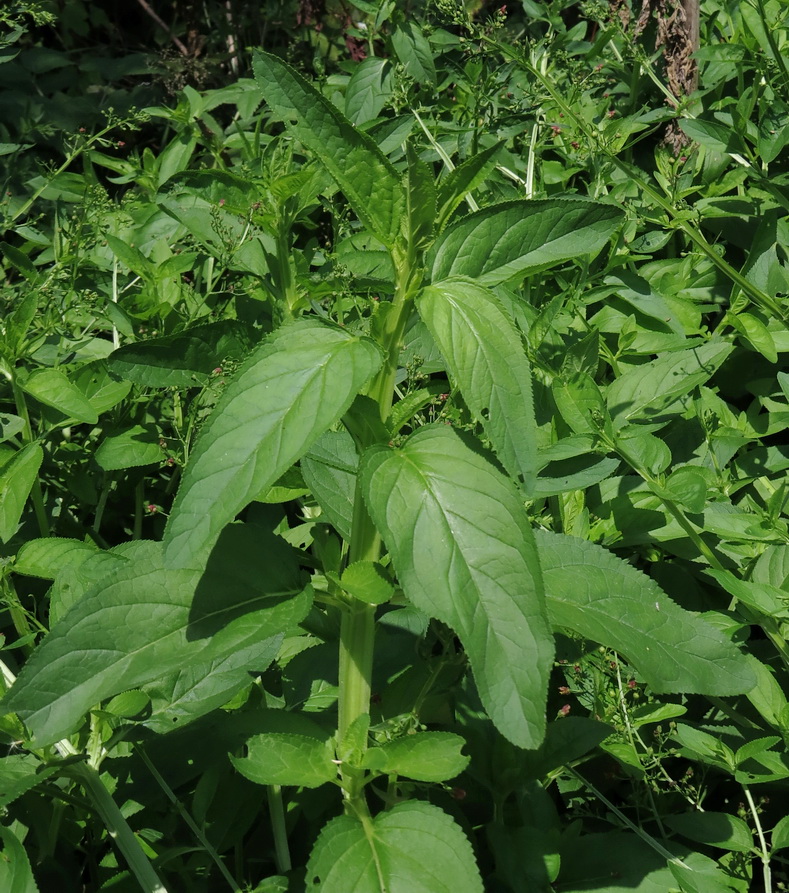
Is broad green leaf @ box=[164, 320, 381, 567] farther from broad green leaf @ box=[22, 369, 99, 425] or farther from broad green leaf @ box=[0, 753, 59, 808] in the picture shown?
broad green leaf @ box=[22, 369, 99, 425]

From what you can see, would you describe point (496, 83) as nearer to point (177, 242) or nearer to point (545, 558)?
point (177, 242)

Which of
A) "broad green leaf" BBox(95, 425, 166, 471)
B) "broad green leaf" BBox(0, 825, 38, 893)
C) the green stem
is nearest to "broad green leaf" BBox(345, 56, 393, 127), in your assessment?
"broad green leaf" BBox(95, 425, 166, 471)

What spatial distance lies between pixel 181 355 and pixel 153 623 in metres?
0.60

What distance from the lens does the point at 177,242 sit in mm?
2572

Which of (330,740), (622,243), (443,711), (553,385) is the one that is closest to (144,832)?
(330,740)

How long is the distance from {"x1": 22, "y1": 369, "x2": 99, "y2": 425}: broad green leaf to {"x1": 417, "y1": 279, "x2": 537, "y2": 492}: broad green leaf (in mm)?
897

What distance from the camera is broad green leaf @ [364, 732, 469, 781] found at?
1.25 m

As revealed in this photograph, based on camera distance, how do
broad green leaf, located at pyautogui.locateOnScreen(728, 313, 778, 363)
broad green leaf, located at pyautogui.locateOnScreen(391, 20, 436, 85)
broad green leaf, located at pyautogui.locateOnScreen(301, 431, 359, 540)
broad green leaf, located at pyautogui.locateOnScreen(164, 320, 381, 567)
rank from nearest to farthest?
broad green leaf, located at pyautogui.locateOnScreen(164, 320, 381, 567)
broad green leaf, located at pyautogui.locateOnScreen(301, 431, 359, 540)
broad green leaf, located at pyautogui.locateOnScreen(728, 313, 778, 363)
broad green leaf, located at pyautogui.locateOnScreen(391, 20, 436, 85)

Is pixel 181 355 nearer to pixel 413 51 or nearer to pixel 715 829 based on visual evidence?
pixel 715 829

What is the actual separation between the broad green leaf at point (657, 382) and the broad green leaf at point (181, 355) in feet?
2.50

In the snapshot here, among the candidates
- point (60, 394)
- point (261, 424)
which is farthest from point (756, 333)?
point (60, 394)

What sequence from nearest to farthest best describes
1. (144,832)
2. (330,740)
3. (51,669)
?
1. (51,669)
2. (330,740)
3. (144,832)

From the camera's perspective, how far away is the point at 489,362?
1140 millimetres

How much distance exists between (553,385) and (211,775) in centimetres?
85
